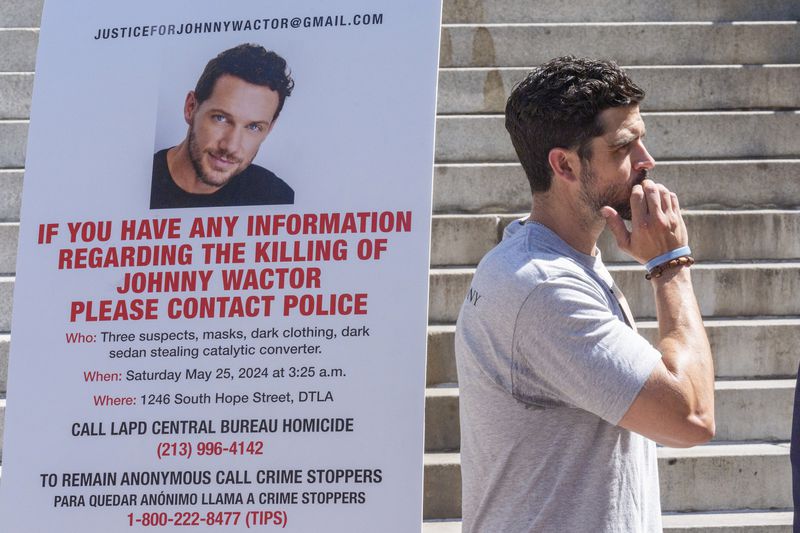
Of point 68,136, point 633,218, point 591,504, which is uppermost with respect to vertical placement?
point 68,136

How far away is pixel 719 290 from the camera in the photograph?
4.13m

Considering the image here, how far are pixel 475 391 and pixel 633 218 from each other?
39cm

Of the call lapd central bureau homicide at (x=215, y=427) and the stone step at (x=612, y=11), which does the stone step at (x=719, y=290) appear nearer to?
the call lapd central bureau homicide at (x=215, y=427)

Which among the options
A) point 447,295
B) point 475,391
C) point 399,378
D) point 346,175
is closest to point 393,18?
point 346,175

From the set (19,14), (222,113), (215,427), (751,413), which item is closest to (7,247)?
(19,14)

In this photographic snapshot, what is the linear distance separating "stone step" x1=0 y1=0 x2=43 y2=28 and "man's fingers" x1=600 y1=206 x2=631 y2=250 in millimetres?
5374

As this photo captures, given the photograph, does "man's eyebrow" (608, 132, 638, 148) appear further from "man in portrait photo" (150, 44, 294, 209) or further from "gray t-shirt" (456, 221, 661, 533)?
"man in portrait photo" (150, 44, 294, 209)

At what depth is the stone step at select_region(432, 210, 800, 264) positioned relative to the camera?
430 centimetres

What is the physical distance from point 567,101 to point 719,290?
282cm

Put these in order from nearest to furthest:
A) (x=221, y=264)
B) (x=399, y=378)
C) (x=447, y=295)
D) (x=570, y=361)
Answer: (x=570, y=361)
(x=399, y=378)
(x=221, y=264)
(x=447, y=295)

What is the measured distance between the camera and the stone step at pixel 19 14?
6.03 m

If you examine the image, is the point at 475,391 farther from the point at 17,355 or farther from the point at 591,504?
the point at 17,355

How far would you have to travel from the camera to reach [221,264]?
7.38ft

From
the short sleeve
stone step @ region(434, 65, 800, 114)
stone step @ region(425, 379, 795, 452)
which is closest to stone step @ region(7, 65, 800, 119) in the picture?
stone step @ region(434, 65, 800, 114)
